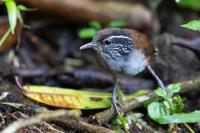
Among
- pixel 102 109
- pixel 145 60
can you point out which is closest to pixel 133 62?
pixel 145 60

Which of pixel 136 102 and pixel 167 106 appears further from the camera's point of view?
pixel 136 102

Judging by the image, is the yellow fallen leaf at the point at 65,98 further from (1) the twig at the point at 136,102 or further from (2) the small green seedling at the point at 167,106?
(2) the small green seedling at the point at 167,106

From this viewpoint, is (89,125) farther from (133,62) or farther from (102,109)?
(133,62)

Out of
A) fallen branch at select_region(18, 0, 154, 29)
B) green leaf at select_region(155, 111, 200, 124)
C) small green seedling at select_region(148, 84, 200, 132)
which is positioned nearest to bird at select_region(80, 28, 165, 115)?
small green seedling at select_region(148, 84, 200, 132)

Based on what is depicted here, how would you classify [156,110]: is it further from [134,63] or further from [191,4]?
[191,4]

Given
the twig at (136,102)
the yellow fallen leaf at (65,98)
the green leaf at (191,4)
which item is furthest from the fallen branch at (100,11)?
the twig at (136,102)

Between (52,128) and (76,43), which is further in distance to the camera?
(76,43)

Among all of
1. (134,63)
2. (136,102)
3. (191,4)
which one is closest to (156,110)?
(136,102)
